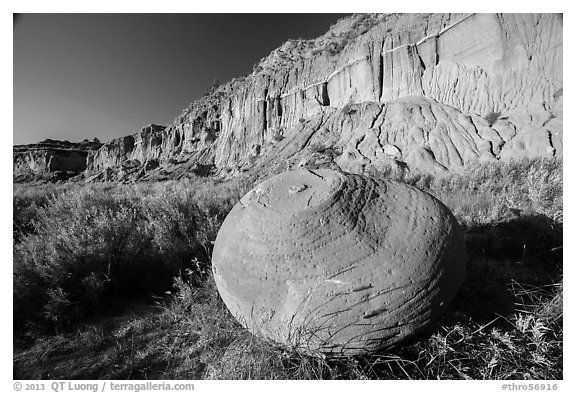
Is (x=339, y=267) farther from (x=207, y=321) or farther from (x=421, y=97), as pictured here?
(x=421, y=97)

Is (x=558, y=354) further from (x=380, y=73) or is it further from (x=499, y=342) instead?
(x=380, y=73)

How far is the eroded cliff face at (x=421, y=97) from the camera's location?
46.1 feet

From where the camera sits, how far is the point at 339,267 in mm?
2150

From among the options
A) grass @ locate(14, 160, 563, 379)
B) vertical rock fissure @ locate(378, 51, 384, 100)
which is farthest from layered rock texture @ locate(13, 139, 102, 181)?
grass @ locate(14, 160, 563, 379)

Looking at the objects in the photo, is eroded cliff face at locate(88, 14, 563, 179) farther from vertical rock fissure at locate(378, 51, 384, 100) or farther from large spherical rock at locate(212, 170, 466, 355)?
large spherical rock at locate(212, 170, 466, 355)

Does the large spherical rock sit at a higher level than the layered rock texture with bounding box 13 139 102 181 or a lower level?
lower

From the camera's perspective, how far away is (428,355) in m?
2.32

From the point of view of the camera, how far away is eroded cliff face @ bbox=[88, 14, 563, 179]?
14.0 meters

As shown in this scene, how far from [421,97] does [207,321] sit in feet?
70.2

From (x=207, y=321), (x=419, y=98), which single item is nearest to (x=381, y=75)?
(x=419, y=98)

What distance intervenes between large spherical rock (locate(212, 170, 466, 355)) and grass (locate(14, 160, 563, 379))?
249mm

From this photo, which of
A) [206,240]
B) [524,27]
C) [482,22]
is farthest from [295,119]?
[206,240]

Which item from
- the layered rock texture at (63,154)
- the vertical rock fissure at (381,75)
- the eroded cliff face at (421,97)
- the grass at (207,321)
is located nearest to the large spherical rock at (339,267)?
the grass at (207,321)

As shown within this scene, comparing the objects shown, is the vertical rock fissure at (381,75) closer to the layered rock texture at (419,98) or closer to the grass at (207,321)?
the layered rock texture at (419,98)
